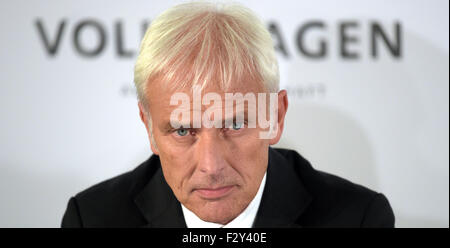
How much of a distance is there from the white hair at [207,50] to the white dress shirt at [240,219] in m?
0.34

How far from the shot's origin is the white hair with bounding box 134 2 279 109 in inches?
39.9

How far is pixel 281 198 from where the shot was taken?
1283 millimetres

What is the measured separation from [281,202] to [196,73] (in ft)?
1.51

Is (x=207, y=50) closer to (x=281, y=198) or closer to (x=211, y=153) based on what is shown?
Answer: (x=211, y=153)

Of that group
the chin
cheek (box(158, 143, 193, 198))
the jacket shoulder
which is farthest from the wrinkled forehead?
the jacket shoulder

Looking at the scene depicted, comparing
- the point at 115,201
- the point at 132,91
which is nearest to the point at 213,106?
the point at 115,201

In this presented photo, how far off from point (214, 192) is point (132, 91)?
2.46 feet

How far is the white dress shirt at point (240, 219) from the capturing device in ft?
4.04

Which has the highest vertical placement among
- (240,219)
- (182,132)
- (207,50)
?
(207,50)

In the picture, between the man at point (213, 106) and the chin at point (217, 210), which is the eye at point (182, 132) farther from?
the chin at point (217, 210)

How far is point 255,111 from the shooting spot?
42.2 inches

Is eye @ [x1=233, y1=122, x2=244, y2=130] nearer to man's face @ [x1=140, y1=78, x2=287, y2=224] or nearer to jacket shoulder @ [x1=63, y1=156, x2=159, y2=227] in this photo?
man's face @ [x1=140, y1=78, x2=287, y2=224]
